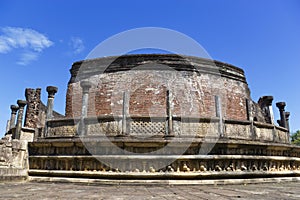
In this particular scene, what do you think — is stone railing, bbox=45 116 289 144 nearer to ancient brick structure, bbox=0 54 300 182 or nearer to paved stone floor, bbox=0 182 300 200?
ancient brick structure, bbox=0 54 300 182

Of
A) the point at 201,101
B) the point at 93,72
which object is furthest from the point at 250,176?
the point at 93,72

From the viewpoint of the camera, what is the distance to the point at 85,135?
6.64 meters

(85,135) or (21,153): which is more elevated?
(85,135)

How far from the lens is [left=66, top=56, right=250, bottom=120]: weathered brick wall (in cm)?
1085

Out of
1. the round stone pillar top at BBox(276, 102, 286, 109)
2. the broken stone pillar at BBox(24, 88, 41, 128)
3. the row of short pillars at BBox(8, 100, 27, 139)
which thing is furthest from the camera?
the broken stone pillar at BBox(24, 88, 41, 128)

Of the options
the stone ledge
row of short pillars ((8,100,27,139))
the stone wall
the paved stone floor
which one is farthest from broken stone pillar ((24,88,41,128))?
the paved stone floor

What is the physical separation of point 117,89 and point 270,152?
284 inches

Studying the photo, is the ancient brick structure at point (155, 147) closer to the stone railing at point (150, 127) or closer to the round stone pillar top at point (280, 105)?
the stone railing at point (150, 127)

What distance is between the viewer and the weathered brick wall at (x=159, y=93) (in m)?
10.8

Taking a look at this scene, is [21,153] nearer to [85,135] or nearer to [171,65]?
[85,135]

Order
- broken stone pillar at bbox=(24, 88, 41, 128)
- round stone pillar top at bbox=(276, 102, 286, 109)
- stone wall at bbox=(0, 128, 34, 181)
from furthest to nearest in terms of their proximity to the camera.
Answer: broken stone pillar at bbox=(24, 88, 41, 128) < round stone pillar top at bbox=(276, 102, 286, 109) < stone wall at bbox=(0, 128, 34, 181)

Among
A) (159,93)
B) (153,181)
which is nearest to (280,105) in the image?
(159,93)

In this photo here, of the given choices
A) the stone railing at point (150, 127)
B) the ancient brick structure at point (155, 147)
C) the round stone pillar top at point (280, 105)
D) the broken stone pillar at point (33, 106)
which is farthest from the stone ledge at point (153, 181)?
the broken stone pillar at point (33, 106)

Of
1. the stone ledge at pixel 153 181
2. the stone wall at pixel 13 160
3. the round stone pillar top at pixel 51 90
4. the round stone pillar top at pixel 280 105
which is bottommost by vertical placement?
the stone ledge at pixel 153 181
